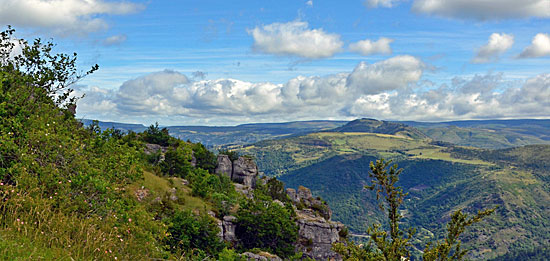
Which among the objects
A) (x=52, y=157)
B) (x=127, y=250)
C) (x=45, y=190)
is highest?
(x=52, y=157)

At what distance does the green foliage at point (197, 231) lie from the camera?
3388cm

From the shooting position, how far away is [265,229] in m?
47.4

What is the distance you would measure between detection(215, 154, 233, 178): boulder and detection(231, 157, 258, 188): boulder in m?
1.45

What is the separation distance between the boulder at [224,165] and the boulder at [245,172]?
4.75ft

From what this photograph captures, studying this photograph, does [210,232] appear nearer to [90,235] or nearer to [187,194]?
[187,194]

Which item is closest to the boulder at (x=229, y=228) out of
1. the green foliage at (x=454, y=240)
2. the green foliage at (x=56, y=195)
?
the green foliage at (x=56, y=195)

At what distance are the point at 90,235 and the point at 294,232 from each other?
141 ft

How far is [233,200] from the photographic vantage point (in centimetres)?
4972

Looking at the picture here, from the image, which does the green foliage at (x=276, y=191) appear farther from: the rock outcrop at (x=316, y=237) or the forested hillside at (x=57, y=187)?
the forested hillside at (x=57, y=187)

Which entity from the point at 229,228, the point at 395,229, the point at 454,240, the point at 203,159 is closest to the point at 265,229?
the point at 229,228

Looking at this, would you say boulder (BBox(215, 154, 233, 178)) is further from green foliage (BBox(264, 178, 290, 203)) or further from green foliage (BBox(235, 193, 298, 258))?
green foliage (BBox(235, 193, 298, 258))

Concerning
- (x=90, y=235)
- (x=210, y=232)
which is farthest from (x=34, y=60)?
(x=210, y=232)

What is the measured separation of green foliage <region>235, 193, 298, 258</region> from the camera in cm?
4647

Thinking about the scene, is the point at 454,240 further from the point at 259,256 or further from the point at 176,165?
the point at 176,165
